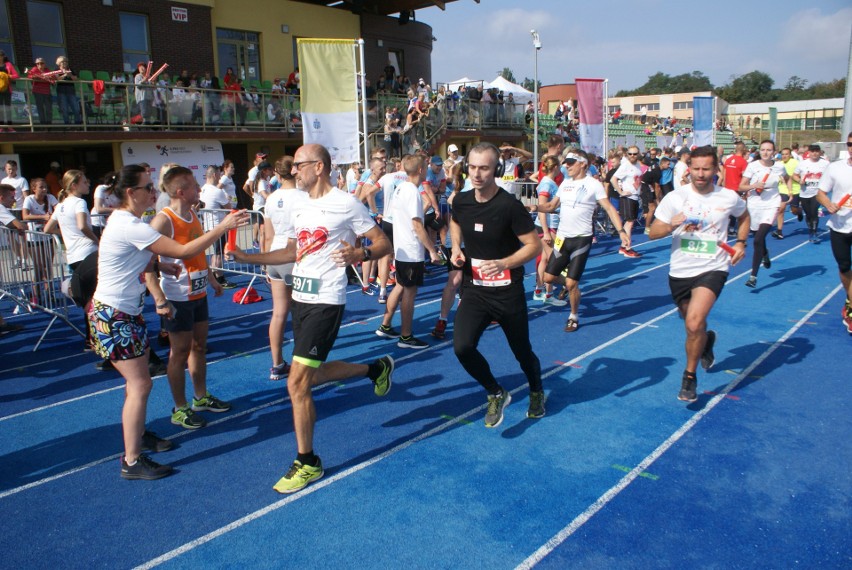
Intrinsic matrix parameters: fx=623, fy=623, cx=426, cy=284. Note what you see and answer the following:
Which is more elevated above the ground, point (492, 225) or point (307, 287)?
point (492, 225)

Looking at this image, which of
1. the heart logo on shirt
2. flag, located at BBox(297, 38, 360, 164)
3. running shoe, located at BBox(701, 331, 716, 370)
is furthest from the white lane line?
flag, located at BBox(297, 38, 360, 164)

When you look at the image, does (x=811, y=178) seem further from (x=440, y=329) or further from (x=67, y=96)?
(x=67, y=96)

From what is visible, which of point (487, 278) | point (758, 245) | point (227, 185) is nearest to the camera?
point (487, 278)

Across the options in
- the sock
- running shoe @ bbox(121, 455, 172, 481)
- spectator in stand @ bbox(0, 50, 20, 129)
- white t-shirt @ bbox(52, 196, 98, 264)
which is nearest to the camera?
the sock

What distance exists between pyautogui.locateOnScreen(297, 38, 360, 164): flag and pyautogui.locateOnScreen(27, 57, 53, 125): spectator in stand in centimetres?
770

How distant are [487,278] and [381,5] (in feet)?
84.3

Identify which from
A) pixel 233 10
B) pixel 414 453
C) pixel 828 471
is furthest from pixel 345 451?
pixel 233 10

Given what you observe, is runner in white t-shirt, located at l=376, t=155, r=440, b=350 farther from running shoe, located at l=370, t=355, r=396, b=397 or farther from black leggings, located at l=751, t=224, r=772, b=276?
black leggings, located at l=751, t=224, r=772, b=276

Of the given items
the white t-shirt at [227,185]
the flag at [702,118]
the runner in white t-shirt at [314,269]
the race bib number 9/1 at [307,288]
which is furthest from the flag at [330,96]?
the flag at [702,118]

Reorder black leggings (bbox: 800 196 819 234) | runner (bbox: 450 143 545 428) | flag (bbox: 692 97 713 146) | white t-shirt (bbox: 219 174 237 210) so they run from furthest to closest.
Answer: flag (bbox: 692 97 713 146), black leggings (bbox: 800 196 819 234), white t-shirt (bbox: 219 174 237 210), runner (bbox: 450 143 545 428)

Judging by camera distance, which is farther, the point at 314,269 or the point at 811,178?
the point at 811,178

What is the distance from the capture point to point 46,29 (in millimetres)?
17672

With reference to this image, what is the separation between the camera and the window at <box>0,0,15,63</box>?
1667cm

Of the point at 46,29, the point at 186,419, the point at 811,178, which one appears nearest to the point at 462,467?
the point at 186,419
